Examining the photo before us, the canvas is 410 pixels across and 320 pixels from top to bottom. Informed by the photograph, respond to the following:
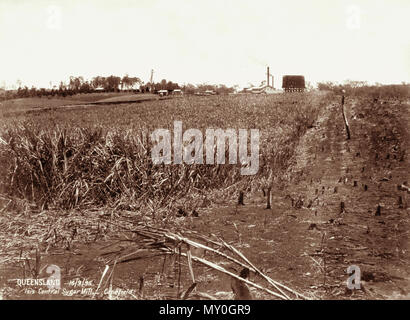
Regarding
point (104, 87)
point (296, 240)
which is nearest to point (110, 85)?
point (104, 87)

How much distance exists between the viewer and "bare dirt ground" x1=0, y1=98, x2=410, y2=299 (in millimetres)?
3508

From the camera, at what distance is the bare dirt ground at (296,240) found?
351cm

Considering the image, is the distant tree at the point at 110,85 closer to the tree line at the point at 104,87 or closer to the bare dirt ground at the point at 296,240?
the tree line at the point at 104,87

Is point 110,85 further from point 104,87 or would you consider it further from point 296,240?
point 296,240

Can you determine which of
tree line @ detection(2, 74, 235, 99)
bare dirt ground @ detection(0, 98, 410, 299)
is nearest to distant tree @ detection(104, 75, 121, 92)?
tree line @ detection(2, 74, 235, 99)

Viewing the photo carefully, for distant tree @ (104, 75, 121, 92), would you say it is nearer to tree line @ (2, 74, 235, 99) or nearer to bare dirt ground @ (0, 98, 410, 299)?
tree line @ (2, 74, 235, 99)

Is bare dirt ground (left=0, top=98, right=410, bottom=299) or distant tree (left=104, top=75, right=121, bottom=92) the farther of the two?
distant tree (left=104, top=75, right=121, bottom=92)

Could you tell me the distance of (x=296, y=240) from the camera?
4.47 metres

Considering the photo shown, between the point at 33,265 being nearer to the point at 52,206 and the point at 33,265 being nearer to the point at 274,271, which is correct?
the point at 52,206

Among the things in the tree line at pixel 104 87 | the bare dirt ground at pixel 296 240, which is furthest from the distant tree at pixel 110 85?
the bare dirt ground at pixel 296 240

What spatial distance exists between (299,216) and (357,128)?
6.79 metres

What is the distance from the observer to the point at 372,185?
6.27 m

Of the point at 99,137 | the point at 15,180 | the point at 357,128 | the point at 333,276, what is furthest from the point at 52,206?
the point at 357,128
